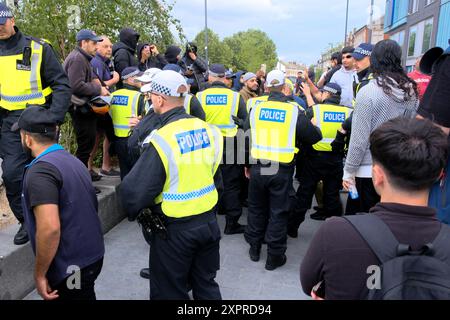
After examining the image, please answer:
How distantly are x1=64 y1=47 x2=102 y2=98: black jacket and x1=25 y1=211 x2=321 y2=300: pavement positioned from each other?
172 cm

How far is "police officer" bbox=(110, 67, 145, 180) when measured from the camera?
4688 millimetres

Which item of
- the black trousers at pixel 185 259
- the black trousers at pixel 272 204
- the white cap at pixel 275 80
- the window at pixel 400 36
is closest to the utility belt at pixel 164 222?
the black trousers at pixel 185 259

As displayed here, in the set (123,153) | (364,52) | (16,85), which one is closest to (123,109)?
(123,153)

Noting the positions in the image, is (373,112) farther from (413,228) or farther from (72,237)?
(72,237)

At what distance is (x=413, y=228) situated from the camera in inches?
51.5

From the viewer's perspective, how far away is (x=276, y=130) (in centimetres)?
394

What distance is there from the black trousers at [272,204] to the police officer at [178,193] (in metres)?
1.25

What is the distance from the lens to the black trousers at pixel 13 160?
331 cm

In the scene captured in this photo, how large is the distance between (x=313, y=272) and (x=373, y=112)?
194 centimetres

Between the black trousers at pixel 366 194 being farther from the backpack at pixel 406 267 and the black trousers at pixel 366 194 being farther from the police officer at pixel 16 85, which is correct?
the police officer at pixel 16 85

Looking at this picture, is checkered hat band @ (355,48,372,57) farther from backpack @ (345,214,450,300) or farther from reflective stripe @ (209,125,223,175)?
backpack @ (345,214,450,300)

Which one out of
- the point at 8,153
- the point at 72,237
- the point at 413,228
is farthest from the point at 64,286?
the point at 413,228

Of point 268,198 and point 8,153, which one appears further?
point 268,198

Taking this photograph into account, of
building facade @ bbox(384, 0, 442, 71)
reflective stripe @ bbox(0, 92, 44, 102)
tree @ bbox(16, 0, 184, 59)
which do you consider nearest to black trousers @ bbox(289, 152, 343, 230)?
reflective stripe @ bbox(0, 92, 44, 102)
